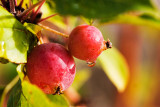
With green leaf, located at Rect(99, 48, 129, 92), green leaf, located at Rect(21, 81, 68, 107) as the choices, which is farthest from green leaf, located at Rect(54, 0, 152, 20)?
green leaf, located at Rect(21, 81, 68, 107)

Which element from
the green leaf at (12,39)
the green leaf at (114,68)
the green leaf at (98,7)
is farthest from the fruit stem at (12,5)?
the green leaf at (114,68)

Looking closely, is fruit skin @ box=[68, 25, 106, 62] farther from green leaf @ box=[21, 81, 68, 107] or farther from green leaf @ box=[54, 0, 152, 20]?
green leaf @ box=[54, 0, 152, 20]

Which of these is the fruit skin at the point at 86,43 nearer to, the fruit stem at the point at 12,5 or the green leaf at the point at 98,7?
the fruit stem at the point at 12,5

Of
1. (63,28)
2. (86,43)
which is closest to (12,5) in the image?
(86,43)

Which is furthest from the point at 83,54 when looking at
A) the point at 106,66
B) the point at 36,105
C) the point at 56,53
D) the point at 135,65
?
the point at 135,65

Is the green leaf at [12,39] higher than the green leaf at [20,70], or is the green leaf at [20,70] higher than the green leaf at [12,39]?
the green leaf at [12,39]

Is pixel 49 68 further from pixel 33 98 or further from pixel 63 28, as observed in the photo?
pixel 63 28
